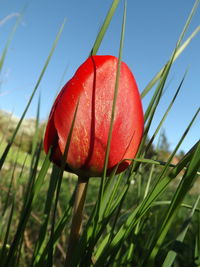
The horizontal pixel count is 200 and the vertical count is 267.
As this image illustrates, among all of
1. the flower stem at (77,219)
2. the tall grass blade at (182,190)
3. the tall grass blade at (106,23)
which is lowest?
the flower stem at (77,219)

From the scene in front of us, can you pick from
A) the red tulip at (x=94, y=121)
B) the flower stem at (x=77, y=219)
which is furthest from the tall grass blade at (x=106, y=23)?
the flower stem at (x=77, y=219)

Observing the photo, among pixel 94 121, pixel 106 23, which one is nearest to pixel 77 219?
pixel 94 121

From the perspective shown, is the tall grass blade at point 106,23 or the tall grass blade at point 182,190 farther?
the tall grass blade at point 106,23

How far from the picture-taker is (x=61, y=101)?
1.08 feet

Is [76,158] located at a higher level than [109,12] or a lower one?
lower

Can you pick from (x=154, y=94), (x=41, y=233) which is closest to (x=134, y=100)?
(x=154, y=94)

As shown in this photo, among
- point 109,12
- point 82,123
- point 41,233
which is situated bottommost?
point 41,233

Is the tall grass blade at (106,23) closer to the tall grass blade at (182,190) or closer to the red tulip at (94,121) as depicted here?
the red tulip at (94,121)

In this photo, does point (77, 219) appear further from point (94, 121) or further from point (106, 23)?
point (106, 23)

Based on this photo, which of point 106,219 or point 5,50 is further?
point 5,50

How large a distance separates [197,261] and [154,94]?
0.59 ft

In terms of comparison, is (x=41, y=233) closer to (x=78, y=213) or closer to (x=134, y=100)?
(x=78, y=213)

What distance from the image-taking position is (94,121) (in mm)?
318

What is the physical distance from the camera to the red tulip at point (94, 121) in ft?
1.04
